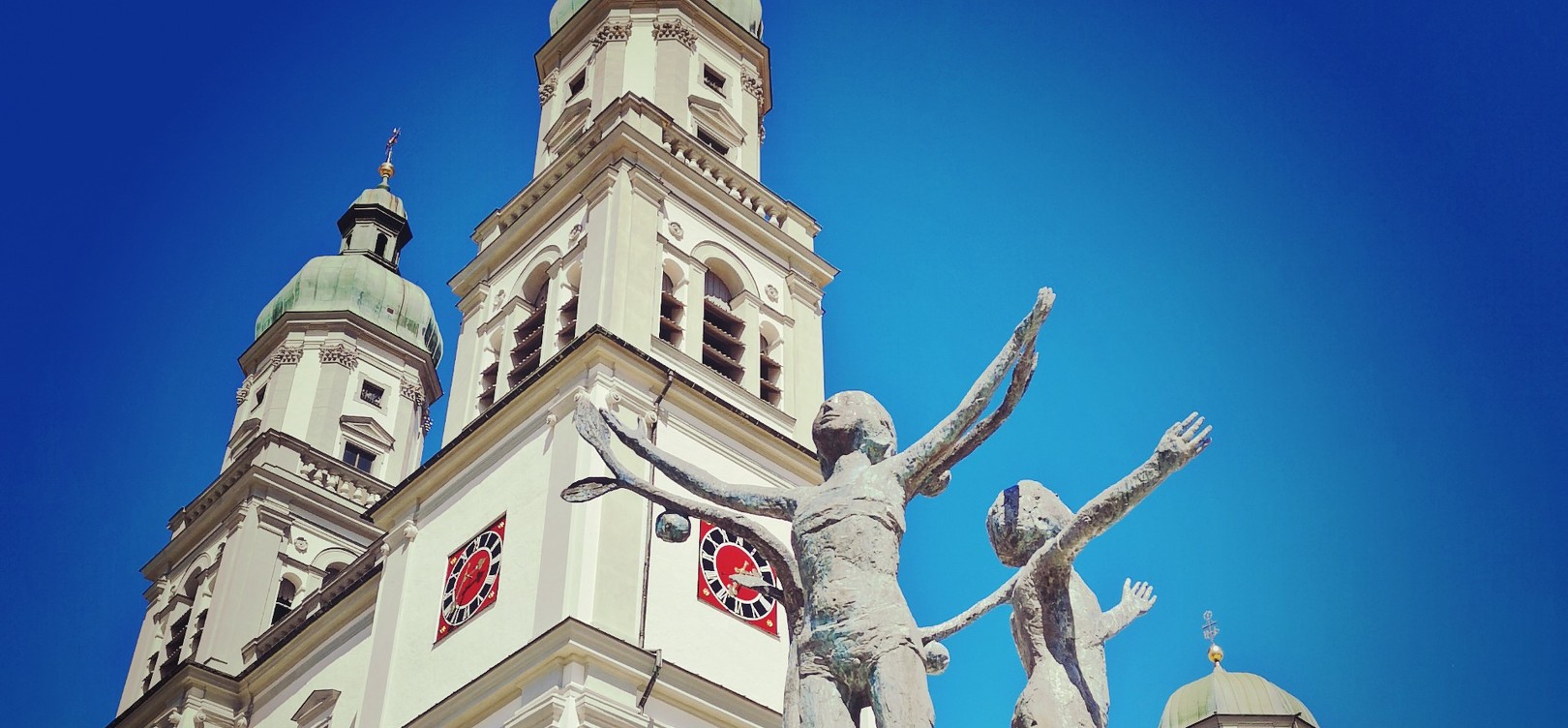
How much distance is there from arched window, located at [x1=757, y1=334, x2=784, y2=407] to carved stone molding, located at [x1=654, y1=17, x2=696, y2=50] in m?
6.84

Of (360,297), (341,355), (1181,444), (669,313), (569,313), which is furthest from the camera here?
(360,297)

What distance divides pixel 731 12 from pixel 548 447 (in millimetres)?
13529

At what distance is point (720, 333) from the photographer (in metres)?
23.4

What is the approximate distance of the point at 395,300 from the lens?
117 feet

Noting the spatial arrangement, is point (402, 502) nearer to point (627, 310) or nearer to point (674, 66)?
point (627, 310)

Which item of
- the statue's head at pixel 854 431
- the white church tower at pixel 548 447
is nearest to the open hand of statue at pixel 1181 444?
the statue's head at pixel 854 431

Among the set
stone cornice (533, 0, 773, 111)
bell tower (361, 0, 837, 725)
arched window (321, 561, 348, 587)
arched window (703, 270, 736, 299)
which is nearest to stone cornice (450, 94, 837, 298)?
bell tower (361, 0, 837, 725)

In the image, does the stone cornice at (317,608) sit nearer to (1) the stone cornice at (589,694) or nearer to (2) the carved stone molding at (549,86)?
(1) the stone cornice at (589,694)

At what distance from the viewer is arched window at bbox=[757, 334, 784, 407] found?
23.5 metres

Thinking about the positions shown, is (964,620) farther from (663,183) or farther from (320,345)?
(320,345)

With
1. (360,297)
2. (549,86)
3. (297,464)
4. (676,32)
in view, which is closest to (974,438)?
Answer: (676,32)

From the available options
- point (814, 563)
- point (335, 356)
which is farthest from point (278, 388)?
point (814, 563)

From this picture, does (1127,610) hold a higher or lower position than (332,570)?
lower

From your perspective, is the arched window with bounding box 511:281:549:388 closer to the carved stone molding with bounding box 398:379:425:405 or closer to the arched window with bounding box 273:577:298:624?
the arched window with bounding box 273:577:298:624
